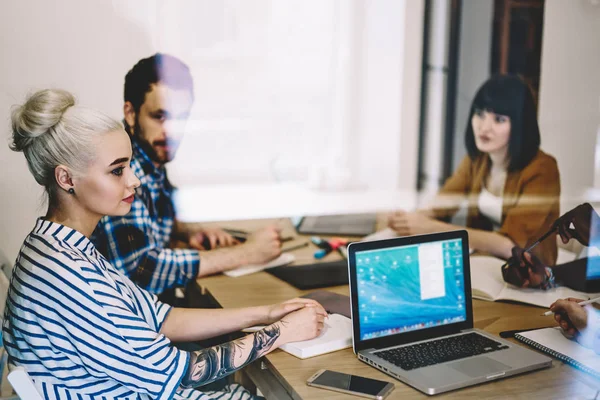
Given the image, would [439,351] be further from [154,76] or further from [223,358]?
[154,76]

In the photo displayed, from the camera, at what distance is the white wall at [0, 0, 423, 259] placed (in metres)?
1.77

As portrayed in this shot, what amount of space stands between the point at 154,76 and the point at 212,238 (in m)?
0.55

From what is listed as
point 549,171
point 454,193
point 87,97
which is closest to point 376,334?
point 549,171

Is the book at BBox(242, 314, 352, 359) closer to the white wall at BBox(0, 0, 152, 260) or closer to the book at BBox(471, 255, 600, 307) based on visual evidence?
the book at BBox(471, 255, 600, 307)

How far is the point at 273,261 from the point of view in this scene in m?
1.91

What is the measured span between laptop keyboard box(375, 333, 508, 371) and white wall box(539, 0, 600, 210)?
Answer: 60 centimetres

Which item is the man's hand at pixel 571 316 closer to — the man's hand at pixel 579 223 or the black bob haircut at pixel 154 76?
the man's hand at pixel 579 223

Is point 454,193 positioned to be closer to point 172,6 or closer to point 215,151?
point 215,151

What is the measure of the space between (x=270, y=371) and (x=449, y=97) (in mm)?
1928

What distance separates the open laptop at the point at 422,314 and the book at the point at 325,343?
2.0 inches

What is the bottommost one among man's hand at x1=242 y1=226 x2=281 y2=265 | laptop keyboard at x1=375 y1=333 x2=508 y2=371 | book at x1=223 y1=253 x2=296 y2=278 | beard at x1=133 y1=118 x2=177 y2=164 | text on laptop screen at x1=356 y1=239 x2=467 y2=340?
book at x1=223 y1=253 x2=296 y2=278

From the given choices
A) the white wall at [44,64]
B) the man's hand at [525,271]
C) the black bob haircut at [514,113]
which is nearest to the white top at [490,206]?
the black bob haircut at [514,113]

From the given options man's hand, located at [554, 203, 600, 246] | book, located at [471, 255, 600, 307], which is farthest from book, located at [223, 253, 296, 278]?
man's hand, located at [554, 203, 600, 246]

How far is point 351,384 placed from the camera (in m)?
1.11
